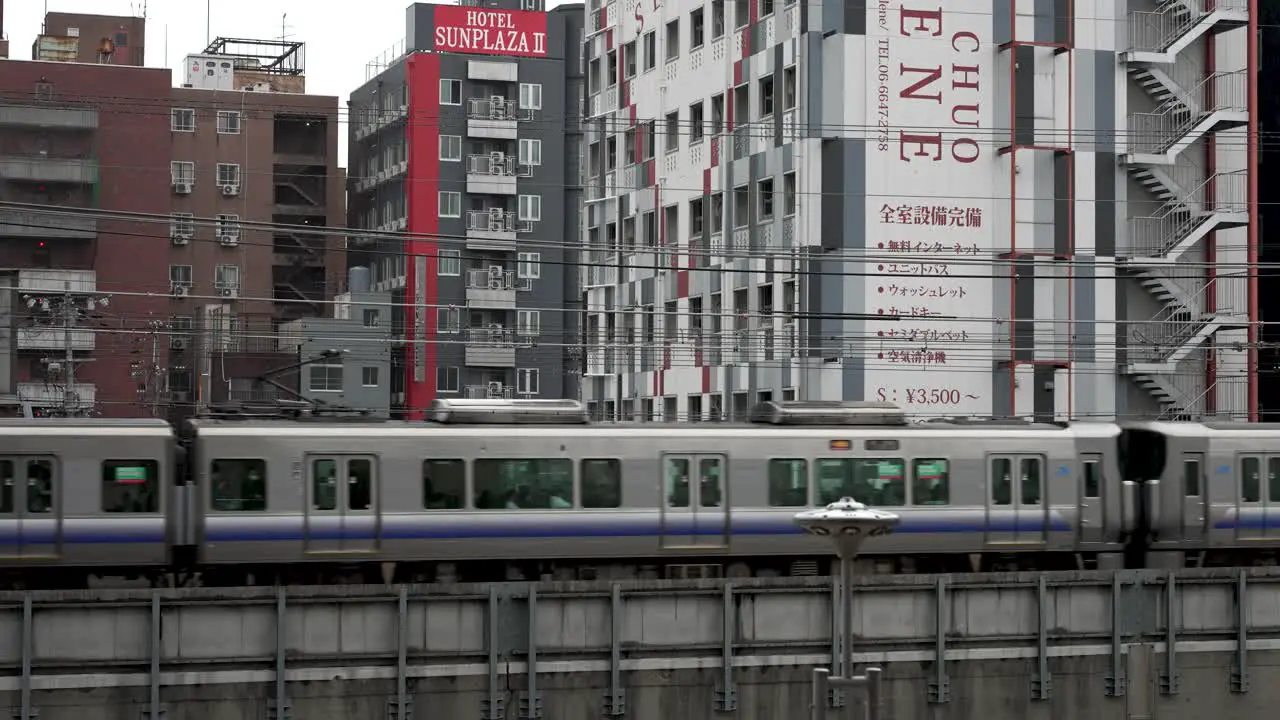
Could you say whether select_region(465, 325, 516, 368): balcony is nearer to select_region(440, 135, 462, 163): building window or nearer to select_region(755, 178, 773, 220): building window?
select_region(440, 135, 462, 163): building window

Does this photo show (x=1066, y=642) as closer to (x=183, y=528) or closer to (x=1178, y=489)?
(x=1178, y=489)

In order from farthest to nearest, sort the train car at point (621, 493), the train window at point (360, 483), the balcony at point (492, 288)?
the balcony at point (492, 288) → the train window at point (360, 483) → the train car at point (621, 493)

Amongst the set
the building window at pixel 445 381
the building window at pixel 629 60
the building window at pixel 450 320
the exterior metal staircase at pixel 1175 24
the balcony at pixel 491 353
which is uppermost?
the building window at pixel 629 60

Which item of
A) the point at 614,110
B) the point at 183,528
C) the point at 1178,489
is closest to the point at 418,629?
the point at 183,528

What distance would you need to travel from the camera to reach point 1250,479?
36656 mm

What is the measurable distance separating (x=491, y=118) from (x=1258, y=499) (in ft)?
217

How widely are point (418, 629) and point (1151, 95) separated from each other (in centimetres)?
3869

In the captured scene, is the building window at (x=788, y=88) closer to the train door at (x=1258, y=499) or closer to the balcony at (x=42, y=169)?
the train door at (x=1258, y=499)

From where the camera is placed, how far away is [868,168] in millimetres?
57344

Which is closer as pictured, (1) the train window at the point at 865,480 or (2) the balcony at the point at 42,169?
(1) the train window at the point at 865,480

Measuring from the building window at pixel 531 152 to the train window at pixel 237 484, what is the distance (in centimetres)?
6812

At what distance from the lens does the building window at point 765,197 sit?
61438mm

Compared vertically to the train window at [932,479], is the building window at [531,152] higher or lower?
higher

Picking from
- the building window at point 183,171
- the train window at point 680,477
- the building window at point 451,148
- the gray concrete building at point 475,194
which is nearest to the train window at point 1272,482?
the train window at point 680,477
